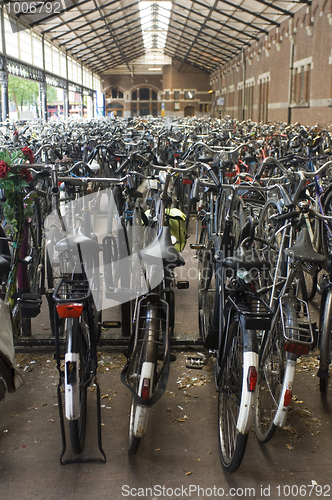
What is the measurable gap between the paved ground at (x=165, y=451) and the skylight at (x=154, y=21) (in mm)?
23161

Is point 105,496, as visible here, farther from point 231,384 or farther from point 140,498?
point 231,384

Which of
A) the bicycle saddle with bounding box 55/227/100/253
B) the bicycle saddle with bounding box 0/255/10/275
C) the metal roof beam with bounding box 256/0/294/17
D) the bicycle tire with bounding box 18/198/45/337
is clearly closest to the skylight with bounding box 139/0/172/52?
the metal roof beam with bounding box 256/0/294/17

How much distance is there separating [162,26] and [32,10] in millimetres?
14780

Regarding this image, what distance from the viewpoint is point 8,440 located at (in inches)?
94.2

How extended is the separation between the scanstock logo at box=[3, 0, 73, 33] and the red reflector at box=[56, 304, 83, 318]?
15.8m

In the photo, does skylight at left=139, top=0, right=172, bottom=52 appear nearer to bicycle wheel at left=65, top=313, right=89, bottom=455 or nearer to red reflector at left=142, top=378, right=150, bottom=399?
bicycle wheel at left=65, top=313, right=89, bottom=455

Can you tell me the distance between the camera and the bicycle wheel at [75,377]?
207 centimetres

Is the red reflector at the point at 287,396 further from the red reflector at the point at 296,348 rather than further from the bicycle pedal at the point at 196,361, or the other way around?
the bicycle pedal at the point at 196,361

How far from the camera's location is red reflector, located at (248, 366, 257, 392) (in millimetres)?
1969

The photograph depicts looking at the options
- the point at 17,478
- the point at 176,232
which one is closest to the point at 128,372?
the point at 17,478

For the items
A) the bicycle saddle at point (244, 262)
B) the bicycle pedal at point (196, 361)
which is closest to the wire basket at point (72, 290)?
the bicycle saddle at point (244, 262)

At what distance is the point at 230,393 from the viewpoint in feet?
7.50

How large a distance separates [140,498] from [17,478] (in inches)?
21.6

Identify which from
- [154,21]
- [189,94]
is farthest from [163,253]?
[189,94]
